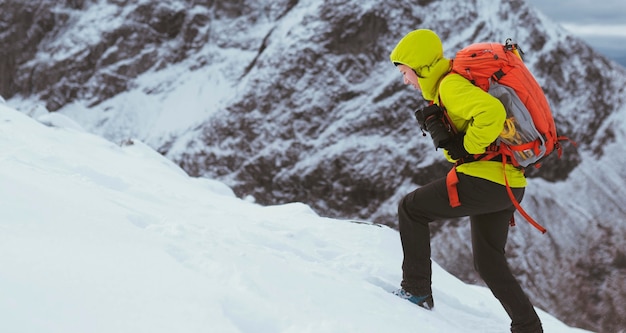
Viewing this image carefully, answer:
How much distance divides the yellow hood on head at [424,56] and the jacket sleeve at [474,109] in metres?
0.20

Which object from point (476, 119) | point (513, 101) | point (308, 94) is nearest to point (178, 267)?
point (476, 119)

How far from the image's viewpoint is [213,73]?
149 feet

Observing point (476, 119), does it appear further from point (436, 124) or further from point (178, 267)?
point (178, 267)

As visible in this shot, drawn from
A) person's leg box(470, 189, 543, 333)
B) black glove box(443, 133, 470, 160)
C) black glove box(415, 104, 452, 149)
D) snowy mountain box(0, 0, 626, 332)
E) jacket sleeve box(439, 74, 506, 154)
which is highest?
jacket sleeve box(439, 74, 506, 154)

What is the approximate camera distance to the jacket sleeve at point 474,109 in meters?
3.71

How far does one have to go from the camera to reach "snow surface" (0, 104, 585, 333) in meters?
2.77

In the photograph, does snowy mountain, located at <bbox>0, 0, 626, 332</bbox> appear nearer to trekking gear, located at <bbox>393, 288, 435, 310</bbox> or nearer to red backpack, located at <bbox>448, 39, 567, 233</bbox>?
trekking gear, located at <bbox>393, 288, 435, 310</bbox>

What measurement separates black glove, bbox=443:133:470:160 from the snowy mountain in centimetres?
3138

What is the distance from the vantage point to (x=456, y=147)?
4.10 m

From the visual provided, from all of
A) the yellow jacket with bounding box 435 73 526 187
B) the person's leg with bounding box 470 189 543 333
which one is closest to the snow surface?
the person's leg with bounding box 470 189 543 333

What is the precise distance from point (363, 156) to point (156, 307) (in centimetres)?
3809

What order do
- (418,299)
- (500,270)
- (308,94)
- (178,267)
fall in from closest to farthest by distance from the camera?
(178,267) → (500,270) → (418,299) → (308,94)

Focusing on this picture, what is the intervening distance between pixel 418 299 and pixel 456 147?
141cm

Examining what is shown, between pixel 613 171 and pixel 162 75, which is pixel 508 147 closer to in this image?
pixel 613 171
